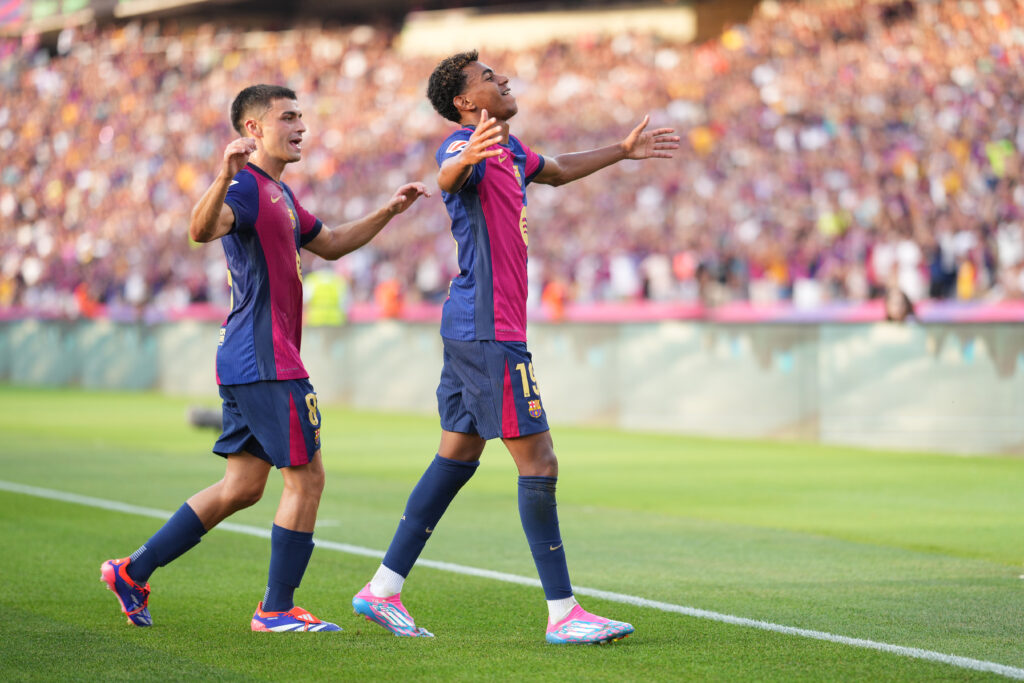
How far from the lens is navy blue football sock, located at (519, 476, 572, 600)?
5598 millimetres

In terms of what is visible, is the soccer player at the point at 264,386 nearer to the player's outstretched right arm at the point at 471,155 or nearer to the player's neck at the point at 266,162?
the player's neck at the point at 266,162

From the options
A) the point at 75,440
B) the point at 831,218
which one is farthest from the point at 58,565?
the point at 831,218

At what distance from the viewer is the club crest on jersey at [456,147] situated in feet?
18.2

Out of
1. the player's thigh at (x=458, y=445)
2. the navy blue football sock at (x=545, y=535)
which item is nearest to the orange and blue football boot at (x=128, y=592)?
the player's thigh at (x=458, y=445)

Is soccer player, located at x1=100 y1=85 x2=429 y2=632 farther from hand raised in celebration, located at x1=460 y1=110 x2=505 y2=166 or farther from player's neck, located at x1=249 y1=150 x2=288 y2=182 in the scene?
hand raised in celebration, located at x1=460 y1=110 x2=505 y2=166

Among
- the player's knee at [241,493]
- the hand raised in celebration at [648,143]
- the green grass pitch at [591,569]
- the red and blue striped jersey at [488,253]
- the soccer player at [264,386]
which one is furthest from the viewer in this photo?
the hand raised in celebration at [648,143]

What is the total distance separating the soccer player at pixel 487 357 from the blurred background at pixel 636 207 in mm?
9888

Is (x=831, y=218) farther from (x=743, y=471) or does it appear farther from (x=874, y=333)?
(x=743, y=471)

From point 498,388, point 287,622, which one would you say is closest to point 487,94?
point 498,388

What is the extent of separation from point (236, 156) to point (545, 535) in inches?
71.9

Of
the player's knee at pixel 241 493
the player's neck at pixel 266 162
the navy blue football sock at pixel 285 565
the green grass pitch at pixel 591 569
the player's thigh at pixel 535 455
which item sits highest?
the player's neck at pixel 266 162

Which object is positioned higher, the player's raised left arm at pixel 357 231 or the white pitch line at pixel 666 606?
the player's raised left arm at pixel 357 231

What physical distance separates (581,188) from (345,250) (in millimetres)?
25161

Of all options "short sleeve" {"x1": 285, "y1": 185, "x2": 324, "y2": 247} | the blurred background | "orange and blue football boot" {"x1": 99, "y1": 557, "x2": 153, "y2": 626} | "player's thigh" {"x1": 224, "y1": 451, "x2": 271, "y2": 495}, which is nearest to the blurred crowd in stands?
the blurred background
